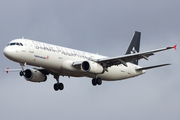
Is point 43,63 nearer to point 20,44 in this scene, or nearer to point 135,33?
point 20,44

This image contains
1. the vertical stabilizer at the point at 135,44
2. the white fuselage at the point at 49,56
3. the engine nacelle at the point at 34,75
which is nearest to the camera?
the white fuselage at the point at 49,56

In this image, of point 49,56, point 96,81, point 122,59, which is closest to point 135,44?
point 122,59

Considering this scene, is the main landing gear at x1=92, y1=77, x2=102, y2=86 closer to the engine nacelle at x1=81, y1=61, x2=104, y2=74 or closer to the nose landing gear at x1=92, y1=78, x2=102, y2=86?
the nose landing gear at x1=92, y1=78, x2=102, y2=86

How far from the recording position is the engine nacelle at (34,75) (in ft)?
169

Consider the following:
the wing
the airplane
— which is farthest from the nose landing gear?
the wing

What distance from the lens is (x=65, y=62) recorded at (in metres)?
47.0

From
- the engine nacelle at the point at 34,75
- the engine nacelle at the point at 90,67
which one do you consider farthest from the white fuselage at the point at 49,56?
the engine nacelle at the point at 34,75

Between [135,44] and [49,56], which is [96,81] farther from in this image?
[135,44]

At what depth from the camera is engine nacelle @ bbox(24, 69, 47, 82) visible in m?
51.4

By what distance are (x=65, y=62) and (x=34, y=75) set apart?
21.2 ft

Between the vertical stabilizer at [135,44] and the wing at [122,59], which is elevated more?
the vertical stabilizer at [135,44]

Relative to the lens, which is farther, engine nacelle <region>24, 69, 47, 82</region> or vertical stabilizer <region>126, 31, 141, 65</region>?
vertical stabilizer <region>126, 31, 141, 65</region>

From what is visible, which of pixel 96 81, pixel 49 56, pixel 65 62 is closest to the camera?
pixel 49 56

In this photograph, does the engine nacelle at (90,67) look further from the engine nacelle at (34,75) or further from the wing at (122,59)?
the engine nacelle at (34,75)
